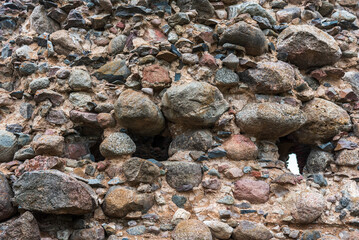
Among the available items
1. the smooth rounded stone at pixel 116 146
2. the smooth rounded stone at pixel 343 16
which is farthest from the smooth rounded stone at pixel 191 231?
the smooth rounded stone at pixel 343 16

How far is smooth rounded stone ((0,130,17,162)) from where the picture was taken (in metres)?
3.21

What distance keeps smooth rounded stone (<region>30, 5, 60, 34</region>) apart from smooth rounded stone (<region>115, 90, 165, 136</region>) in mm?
1755

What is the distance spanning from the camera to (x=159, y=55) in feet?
Answer: 11.7

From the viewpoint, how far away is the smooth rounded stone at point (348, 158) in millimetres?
3338

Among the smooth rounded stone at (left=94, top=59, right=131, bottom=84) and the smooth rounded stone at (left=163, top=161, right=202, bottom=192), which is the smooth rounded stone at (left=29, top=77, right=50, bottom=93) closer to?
the smooth rounded stone at (left=94, top=59, right=131, bottom=84)

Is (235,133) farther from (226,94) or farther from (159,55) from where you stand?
(159,55)

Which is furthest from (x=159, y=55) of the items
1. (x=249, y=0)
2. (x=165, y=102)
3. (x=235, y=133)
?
(x=249, y=0)

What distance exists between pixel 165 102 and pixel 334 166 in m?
1.99

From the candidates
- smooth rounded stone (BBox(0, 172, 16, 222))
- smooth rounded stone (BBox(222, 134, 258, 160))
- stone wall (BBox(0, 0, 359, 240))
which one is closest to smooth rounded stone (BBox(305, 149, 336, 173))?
stone wall (BBox(0, 0, 359, 240))

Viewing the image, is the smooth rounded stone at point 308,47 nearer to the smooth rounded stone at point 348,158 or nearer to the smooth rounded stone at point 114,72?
the smooth rounded stone at point 348,158

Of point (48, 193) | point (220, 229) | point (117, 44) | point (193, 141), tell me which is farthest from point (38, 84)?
point (220, 229)

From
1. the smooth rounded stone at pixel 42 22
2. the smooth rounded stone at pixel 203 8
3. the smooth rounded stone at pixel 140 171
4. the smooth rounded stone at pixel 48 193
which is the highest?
the smooth rounded stone at pixel 203 8

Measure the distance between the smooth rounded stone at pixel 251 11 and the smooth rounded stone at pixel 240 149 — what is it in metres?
1.76

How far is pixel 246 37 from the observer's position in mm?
3600
